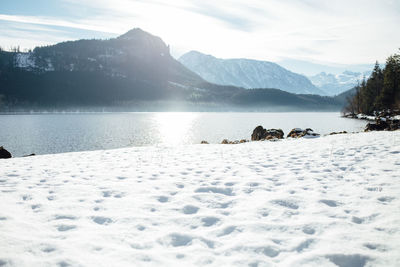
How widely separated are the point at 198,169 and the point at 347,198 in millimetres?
5165

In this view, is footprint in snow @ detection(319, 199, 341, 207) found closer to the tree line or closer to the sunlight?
the sunlight

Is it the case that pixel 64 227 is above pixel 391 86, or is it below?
below

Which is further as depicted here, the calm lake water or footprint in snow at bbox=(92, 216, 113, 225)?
the calm lake water

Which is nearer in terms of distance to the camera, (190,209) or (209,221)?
(209,221)

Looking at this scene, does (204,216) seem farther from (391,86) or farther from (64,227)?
(391,86)

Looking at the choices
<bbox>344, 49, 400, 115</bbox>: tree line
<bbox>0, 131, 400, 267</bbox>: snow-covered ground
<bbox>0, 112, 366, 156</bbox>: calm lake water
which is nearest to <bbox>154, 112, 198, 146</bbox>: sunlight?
<bbox>0, 112, 366, 156</bbox>: calm lake water

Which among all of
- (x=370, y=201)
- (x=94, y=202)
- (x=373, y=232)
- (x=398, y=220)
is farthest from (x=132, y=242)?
(x=370, y=201)

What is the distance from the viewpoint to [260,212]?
17.4 ft

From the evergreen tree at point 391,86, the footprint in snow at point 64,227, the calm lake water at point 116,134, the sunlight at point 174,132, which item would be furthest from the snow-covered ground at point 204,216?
the evergreen tree at point 391,86

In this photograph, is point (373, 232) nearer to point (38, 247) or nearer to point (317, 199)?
point (317, 199)

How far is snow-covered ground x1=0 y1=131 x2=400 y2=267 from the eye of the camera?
12.0ft

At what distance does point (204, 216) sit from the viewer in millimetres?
5078

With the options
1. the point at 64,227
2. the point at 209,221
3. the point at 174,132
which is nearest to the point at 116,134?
the point at 174,132

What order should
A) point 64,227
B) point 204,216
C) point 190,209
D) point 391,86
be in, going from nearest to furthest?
point 64,227 < point 204,216 < point 190,209 < point 391,86
